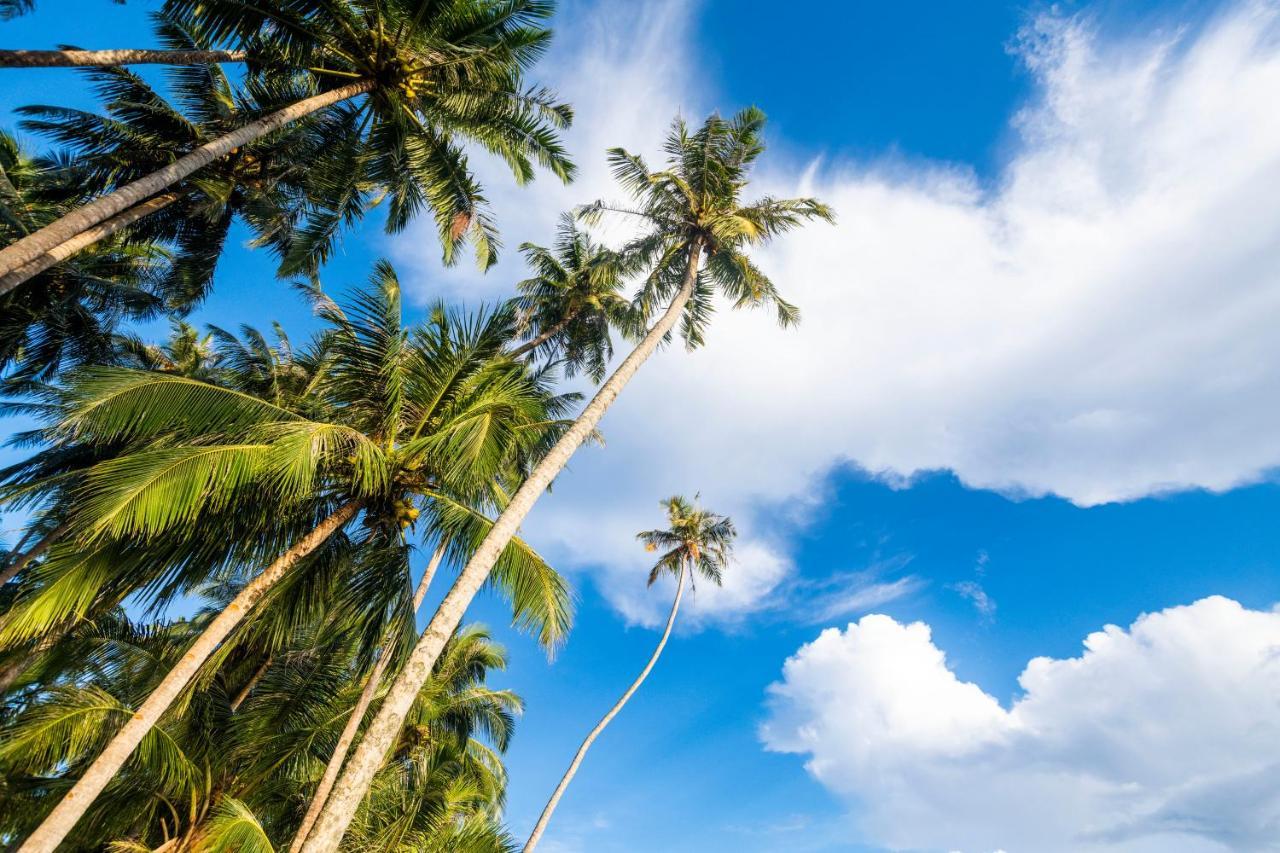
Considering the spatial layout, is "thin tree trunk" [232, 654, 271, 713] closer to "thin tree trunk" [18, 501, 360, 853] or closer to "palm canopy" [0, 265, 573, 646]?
"palm canopy" [0, 265, 573, 646]

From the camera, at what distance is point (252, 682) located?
14.4 m

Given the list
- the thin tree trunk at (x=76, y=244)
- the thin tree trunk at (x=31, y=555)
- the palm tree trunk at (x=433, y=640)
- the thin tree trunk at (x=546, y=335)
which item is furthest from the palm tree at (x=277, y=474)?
the thin tree trunk at (x=546, y=335)

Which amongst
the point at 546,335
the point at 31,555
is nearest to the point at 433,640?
the point at 31,555

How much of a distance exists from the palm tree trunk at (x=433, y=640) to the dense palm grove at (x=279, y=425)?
1.3 inches

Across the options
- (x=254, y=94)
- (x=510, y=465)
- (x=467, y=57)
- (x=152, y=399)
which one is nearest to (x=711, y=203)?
(x=467, y=57)

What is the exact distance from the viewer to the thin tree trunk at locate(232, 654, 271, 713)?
546 inches

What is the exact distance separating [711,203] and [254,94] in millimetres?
8894

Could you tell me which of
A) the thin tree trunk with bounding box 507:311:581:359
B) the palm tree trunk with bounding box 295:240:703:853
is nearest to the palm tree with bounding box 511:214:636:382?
the thin tree trunk with bounding box 507:311:581:359

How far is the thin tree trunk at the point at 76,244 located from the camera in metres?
6.21

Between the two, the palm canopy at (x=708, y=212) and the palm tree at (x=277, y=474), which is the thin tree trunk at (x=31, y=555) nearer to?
the palm tree at (x=277, y=474)

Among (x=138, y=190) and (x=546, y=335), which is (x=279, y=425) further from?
(x=546, y=335)

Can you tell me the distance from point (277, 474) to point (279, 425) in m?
0.58

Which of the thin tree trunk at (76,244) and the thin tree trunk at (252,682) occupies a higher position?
the thin tree trunk at (76,244)

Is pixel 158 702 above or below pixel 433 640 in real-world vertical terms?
below
